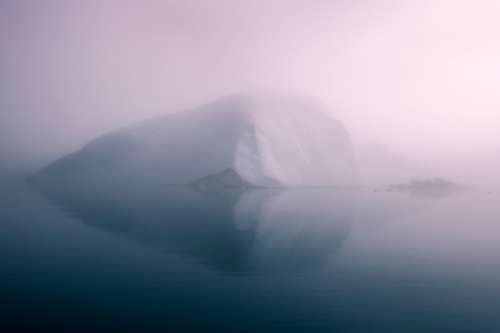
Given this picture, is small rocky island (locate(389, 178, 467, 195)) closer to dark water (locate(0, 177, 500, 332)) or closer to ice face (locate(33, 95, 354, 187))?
ice face (locate(33, 95, 354, 187))

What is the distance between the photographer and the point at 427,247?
15.2m

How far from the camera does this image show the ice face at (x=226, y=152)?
177 ft

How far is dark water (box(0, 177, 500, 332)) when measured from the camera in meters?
7.61

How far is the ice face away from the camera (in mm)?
53844

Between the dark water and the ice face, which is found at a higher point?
the ice face

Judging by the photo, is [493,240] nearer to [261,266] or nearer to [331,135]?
[261,266]

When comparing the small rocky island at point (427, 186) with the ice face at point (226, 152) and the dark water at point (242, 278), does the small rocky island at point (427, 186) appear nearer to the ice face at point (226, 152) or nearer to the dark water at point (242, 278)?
the ice face at point (226, 152)

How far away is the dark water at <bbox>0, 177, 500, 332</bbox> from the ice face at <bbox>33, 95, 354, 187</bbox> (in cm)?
3462

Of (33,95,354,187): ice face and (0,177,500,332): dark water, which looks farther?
(33,95,354,187): ice face

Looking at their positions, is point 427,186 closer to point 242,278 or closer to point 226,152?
point 226,152

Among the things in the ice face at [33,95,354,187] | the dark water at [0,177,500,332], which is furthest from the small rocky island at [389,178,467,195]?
the dark water at [0,177,500,332]

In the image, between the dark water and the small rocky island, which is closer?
the dark water

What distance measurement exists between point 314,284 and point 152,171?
188ft

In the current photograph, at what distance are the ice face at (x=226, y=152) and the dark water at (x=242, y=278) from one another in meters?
34.6
